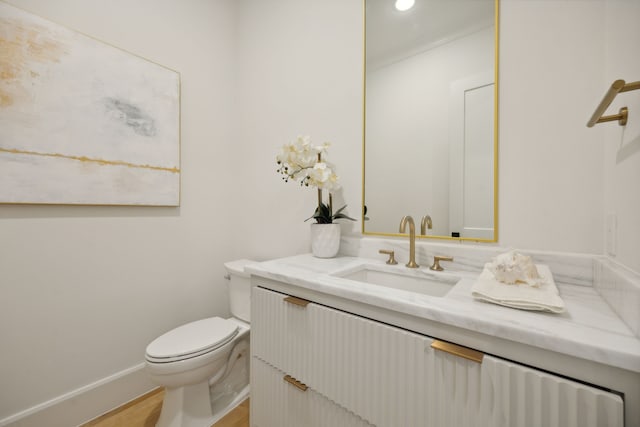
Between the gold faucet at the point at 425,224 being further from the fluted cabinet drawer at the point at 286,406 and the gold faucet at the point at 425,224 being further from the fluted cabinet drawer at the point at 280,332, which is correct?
the fluted cabinet drawer at the point at 286,406

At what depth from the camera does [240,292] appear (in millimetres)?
1577

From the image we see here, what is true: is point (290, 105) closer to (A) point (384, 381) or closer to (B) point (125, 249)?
(B) point (125, 249)

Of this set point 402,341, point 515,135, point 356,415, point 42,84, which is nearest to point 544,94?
point 515,135

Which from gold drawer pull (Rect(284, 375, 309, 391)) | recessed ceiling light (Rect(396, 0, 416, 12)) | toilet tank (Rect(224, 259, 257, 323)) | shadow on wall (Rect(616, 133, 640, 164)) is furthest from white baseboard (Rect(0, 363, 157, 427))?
recessed ceiling light (Rect(396, 0, 416, 12))

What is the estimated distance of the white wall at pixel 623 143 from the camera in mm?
597

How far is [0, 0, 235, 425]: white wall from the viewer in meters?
1.12

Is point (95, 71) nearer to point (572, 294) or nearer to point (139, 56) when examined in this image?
point (139, 56)

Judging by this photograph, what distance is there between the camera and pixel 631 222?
0.61 m

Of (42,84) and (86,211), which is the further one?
(86,211)

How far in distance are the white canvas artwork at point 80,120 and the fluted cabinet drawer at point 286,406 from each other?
1.15 m

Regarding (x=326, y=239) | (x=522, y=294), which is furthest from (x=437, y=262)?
(x=326, y=239)

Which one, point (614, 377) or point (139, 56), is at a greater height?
point (139, 56)

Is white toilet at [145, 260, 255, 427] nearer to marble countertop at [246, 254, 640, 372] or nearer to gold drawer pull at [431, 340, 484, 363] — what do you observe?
marble countertop at [246, 254, 640, 372]

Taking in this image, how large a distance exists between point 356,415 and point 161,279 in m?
1.37
